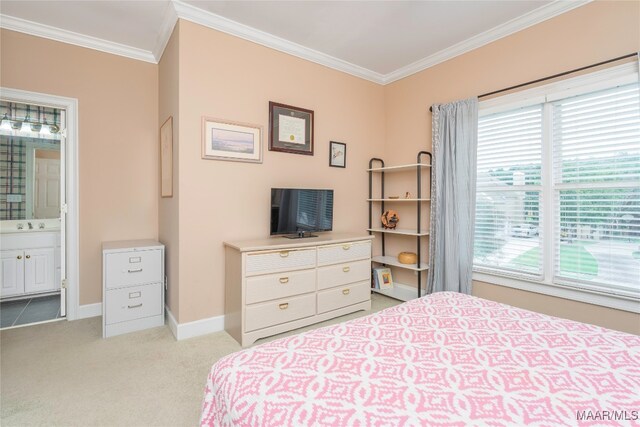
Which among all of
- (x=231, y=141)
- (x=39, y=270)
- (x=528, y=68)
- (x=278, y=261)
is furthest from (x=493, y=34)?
(x=39, y=270)

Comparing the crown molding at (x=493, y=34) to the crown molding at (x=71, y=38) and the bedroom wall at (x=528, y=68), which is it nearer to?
the bedroom wall at (x=528, y=68)

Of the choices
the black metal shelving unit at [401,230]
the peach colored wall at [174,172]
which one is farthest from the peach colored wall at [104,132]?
the black metal shelving unit at [401,230]

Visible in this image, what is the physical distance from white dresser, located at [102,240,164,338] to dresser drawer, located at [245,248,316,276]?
3.35 feet

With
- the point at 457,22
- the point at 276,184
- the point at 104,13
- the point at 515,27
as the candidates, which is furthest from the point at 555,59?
the point at 104,13

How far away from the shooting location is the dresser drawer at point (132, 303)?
103 inches

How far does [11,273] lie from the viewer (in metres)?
3.42

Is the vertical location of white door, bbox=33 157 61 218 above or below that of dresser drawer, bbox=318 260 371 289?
above

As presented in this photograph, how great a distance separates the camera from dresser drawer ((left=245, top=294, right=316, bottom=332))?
97.7 inches

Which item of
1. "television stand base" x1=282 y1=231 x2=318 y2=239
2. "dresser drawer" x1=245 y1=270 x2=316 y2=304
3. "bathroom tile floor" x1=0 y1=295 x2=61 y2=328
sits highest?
"television stand base" x1=282 y1=231 x2=318 y2=239

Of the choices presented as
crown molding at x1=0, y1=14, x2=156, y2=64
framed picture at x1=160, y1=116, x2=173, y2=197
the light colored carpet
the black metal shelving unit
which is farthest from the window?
crown molding at x1=0, y1=14, x2=156, y2=64

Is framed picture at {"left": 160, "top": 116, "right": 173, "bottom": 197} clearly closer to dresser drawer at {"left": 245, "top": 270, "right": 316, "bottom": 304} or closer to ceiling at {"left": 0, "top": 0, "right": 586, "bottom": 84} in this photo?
ceiling at {"left": 0, "top": 0, "right": 586, "bottom": 84}

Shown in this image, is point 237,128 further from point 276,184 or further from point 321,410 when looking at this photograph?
point 321,410

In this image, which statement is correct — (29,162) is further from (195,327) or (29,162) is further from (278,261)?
(278,261)

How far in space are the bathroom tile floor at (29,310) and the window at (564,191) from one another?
14.9 feet
